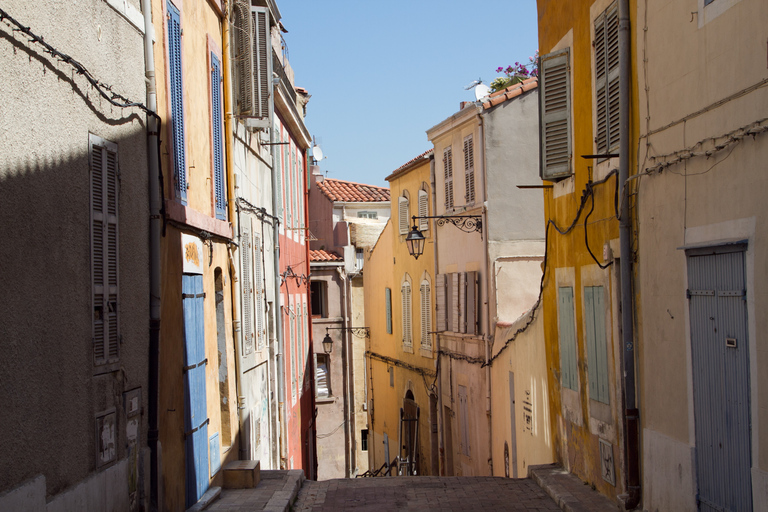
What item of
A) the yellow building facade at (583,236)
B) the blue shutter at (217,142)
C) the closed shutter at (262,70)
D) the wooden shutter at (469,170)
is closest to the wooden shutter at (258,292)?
the closed shutter at (262,70)

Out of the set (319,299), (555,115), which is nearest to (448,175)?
(555,115)

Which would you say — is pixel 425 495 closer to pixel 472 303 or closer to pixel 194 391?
pixel 194 391

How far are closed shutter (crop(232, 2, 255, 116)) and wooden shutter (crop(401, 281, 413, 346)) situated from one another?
45.1ft

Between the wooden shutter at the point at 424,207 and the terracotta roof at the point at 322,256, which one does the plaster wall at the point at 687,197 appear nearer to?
the wooden shutter at the point at 424,207

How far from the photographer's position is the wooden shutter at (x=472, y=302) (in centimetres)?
1973

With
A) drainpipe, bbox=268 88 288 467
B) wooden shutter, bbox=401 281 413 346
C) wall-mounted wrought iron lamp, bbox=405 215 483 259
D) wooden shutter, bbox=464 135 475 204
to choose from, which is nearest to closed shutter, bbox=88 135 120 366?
drainpipe, bbox=268 88 288 467

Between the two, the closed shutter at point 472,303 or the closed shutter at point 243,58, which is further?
the closed shutter at point 472,303

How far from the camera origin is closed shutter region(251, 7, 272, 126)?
13.9 metres

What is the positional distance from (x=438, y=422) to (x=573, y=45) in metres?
14.1

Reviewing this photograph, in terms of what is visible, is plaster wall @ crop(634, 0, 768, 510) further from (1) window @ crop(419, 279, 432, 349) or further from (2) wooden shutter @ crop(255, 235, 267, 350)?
(1) window @ crop(419, 279, 432, 349)

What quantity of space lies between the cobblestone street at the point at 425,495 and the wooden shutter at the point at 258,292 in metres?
3.03

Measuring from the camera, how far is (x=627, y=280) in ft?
30.4

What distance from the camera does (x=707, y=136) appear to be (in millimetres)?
7340

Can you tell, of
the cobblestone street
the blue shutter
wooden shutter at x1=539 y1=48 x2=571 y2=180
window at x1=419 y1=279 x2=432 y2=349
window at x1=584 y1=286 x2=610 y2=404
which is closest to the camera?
window at x1=584 y1=286 x2=610 y2=404
